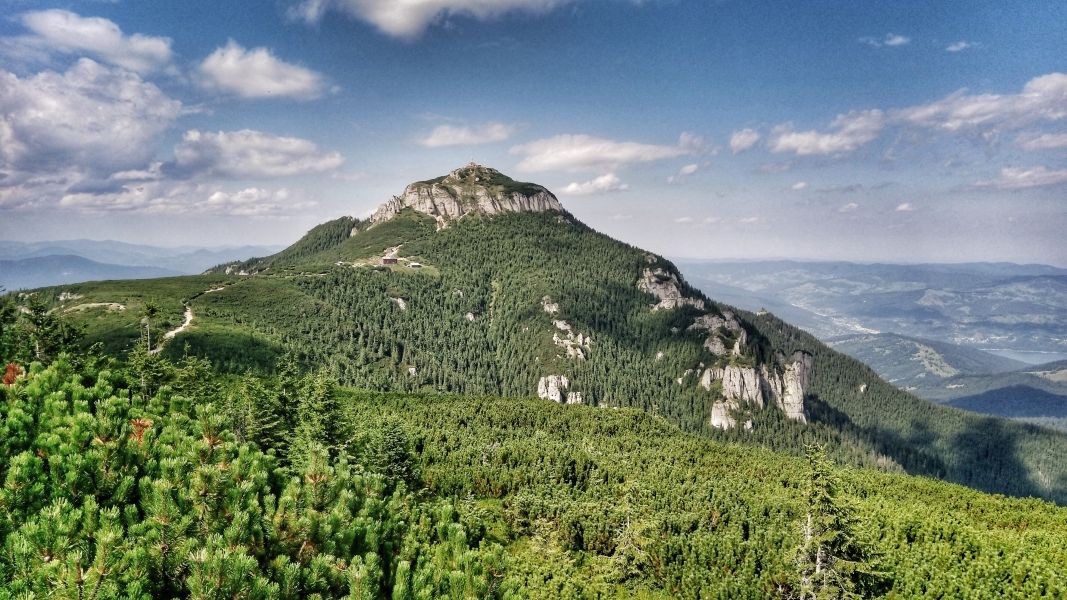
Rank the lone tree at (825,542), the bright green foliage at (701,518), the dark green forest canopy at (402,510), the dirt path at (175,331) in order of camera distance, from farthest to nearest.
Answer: the dirt path at (175,331), the bright green foliage at (701,518), the lone tree at (825,542), the dark green forest canopy at (402,510)

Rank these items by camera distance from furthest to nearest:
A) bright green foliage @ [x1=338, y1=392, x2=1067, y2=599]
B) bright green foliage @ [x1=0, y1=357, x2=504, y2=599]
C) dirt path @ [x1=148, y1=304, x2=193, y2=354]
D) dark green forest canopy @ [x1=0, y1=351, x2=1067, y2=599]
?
dirt path @ [x1=148, y1=304, x2=193, y2=354], bright green foliage @ [x1=338, y1=392, x2=1067, y2=599], dark green forest canopy @ [x1=0, y1=351, x2=1067, y2=599], bright green foliage @ [x1=0, y1=357, x2=504, y2=599]

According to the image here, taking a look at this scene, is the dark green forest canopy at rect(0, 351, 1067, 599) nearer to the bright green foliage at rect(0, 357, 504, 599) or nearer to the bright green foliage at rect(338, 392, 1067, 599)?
the bright green foliage at rect(0, 357, 504, 599)

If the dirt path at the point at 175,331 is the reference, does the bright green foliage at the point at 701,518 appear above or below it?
below

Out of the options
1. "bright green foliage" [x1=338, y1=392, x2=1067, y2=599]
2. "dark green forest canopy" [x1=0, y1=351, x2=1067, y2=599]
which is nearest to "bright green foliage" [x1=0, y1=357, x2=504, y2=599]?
"dark green forest canopy" [x1=0, y1=351, x2=1067, y2=599]

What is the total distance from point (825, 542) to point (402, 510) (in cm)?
2795

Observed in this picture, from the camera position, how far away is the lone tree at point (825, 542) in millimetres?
29484

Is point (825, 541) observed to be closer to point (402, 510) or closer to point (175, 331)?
point (402, 510)

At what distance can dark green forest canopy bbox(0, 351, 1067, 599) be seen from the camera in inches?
338

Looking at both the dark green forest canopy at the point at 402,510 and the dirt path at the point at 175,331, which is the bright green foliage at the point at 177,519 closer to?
the dark green forest canopy at the point at 402,510

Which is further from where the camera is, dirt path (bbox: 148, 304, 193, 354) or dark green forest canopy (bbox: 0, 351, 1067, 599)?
dirt path (bbox: 148, 304, 193, 354)

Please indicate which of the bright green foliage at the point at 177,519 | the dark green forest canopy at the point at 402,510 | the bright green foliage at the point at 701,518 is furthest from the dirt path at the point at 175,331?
the bright green foliage at the point at 177,519

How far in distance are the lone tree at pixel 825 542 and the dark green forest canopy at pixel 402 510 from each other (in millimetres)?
986

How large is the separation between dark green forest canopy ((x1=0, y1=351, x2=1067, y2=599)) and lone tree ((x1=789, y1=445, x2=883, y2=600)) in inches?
38.8

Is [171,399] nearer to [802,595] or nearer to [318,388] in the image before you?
[318,388]
